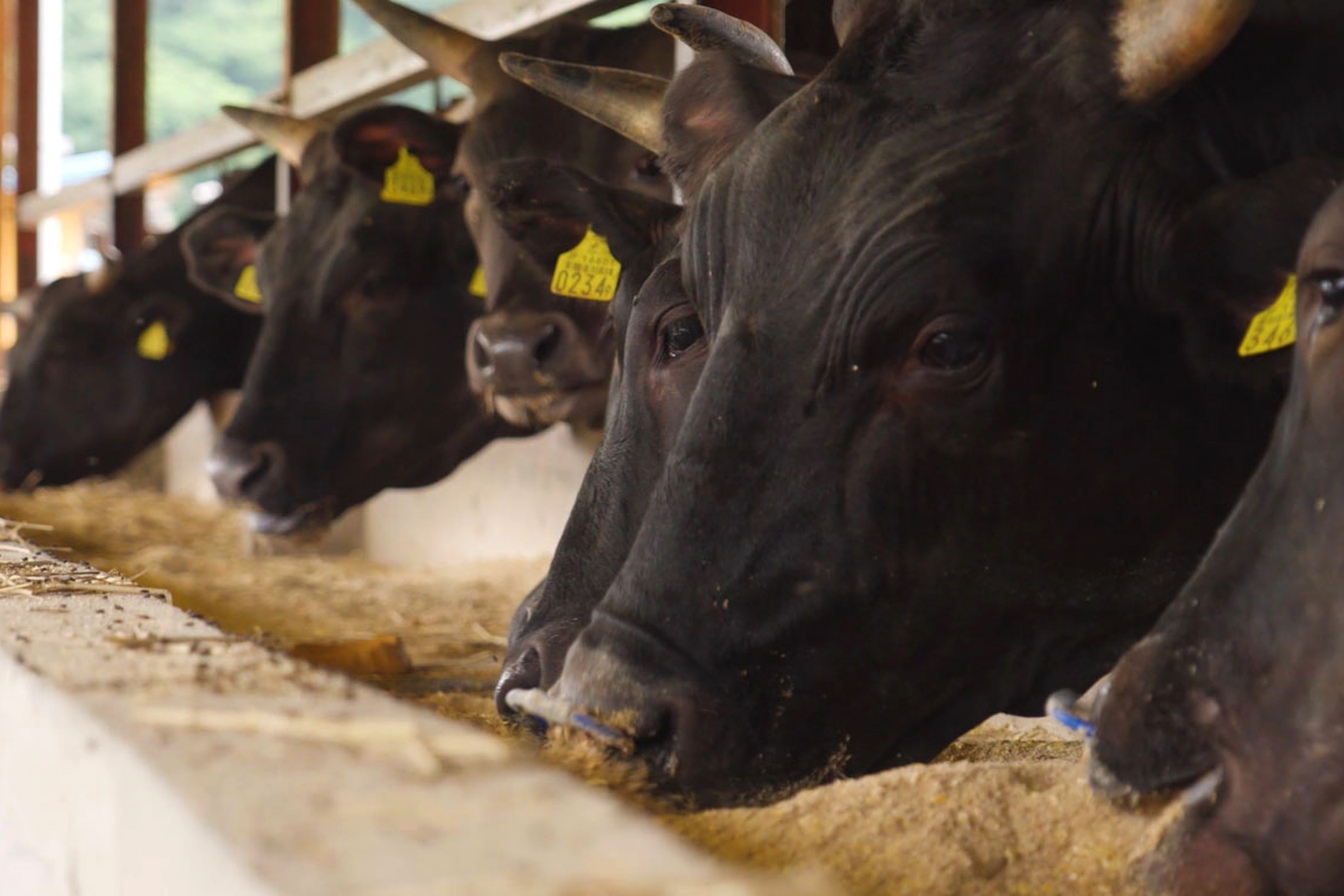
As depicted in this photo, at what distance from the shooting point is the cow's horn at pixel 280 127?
6199 mm

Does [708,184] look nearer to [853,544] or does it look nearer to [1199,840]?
[853,544]

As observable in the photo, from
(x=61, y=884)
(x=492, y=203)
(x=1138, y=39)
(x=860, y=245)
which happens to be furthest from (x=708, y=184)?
(x=61, y=884)

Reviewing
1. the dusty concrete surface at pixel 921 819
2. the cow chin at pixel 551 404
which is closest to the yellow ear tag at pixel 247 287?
the dusty concrete surface at pixel 921 819

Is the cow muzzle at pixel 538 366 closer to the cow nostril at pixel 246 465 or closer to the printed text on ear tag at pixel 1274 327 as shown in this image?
the cow nostril at pixel 246 465

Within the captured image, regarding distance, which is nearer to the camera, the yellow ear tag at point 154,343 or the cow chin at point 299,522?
the cow chin at point 299,522

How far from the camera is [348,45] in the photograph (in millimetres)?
15875

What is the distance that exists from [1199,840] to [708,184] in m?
1.34

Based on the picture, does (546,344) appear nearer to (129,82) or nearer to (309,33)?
(309,33)

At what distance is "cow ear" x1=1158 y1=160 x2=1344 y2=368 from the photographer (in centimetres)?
216

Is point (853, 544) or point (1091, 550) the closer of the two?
point (853, 544)

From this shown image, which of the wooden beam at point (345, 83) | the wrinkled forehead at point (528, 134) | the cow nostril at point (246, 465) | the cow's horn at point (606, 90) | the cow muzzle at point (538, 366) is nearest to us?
the cow's horn at point (606, 90)

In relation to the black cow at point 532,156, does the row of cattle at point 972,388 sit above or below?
above

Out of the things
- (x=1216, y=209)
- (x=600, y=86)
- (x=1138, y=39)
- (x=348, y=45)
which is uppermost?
(x=1138, y=39)

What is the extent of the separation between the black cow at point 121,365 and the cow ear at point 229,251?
942 millimetres
